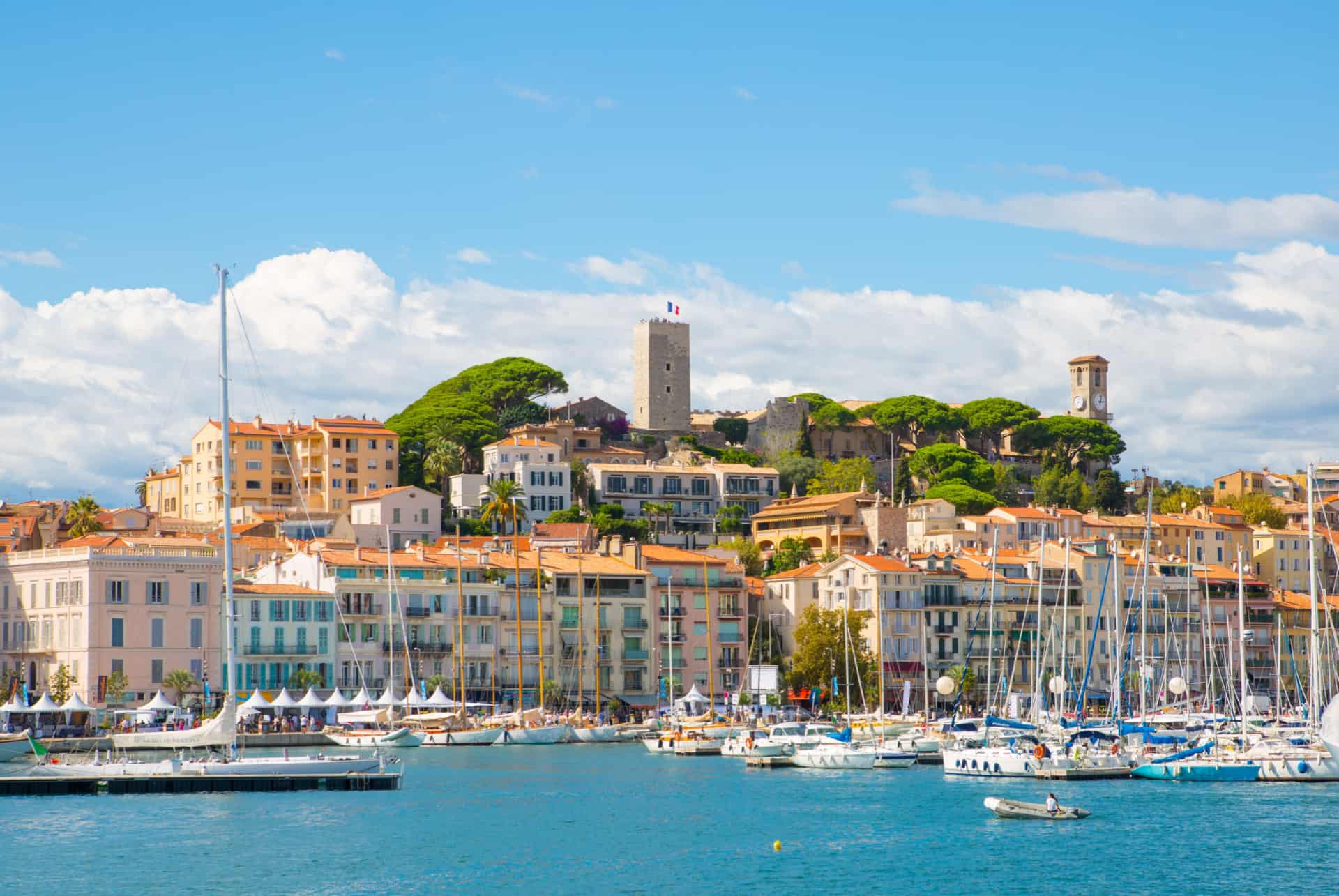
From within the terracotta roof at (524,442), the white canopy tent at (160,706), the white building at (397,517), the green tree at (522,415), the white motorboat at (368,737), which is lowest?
the white motorboat at (368,737)

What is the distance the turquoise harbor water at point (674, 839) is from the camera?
4903cm

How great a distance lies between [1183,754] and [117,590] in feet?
143

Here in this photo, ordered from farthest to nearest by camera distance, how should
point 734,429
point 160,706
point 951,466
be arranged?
1. point 734,429
2. point 951,466
3. point 160,706

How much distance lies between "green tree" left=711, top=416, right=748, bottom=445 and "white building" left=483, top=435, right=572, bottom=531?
35.7m

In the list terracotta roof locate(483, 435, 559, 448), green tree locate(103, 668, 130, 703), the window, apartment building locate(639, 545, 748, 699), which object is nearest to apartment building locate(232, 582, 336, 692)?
the window

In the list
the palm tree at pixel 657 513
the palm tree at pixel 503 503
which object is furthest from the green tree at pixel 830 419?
the palm tree at pixel 503 503

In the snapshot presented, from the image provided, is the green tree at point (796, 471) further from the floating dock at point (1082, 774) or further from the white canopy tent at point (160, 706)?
the floating dock at point (1082, 774)

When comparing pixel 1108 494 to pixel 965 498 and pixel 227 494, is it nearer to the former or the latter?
pixel 965 498

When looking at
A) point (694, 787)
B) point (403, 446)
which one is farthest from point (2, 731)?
point (403, 446)

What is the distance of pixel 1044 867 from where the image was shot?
5169 cm

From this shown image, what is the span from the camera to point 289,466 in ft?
438

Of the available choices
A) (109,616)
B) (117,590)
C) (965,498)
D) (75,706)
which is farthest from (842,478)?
(75,706)

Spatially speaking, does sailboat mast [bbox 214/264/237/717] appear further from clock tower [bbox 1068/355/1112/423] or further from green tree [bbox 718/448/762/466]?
clock tower [bbox 1068/355/1112/423]

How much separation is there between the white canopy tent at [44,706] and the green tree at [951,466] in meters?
92.3
